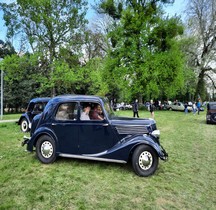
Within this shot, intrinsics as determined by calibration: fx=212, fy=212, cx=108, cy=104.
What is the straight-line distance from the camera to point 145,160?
5.06m

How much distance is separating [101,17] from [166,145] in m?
33.1

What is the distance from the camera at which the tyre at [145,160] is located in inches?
199

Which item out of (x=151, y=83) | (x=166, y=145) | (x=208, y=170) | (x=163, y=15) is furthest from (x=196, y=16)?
(x=208, y=170)

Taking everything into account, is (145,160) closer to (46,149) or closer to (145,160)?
(145,160)

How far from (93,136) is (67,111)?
3.36 ft

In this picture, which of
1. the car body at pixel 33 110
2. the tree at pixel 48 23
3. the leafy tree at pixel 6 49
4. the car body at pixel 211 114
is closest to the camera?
the car body at pixel 33 110

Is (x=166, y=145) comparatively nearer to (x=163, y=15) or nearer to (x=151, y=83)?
(x=151, y=83)

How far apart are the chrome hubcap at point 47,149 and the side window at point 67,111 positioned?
77 centimetres

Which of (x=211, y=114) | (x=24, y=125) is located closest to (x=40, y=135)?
(x=24, y=125)

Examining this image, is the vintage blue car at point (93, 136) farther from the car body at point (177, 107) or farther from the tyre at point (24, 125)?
the car body at point (177, 107)

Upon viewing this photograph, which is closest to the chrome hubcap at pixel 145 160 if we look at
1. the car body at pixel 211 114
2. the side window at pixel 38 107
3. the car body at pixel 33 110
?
the car body at pixel 33 110

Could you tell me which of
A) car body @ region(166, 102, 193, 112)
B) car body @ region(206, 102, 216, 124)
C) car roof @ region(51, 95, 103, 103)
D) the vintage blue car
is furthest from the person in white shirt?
car body @ region(166, 102, 193, 112)

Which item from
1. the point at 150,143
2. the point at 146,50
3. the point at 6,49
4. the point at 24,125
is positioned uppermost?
the point at 6,49

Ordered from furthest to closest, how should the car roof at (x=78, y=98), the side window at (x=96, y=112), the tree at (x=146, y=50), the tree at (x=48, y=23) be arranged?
the tree at (x=146, y=50), the tree at (x=48, y=23), the car roof at (x=78, y=98), the side window at (x=96, y=112)
